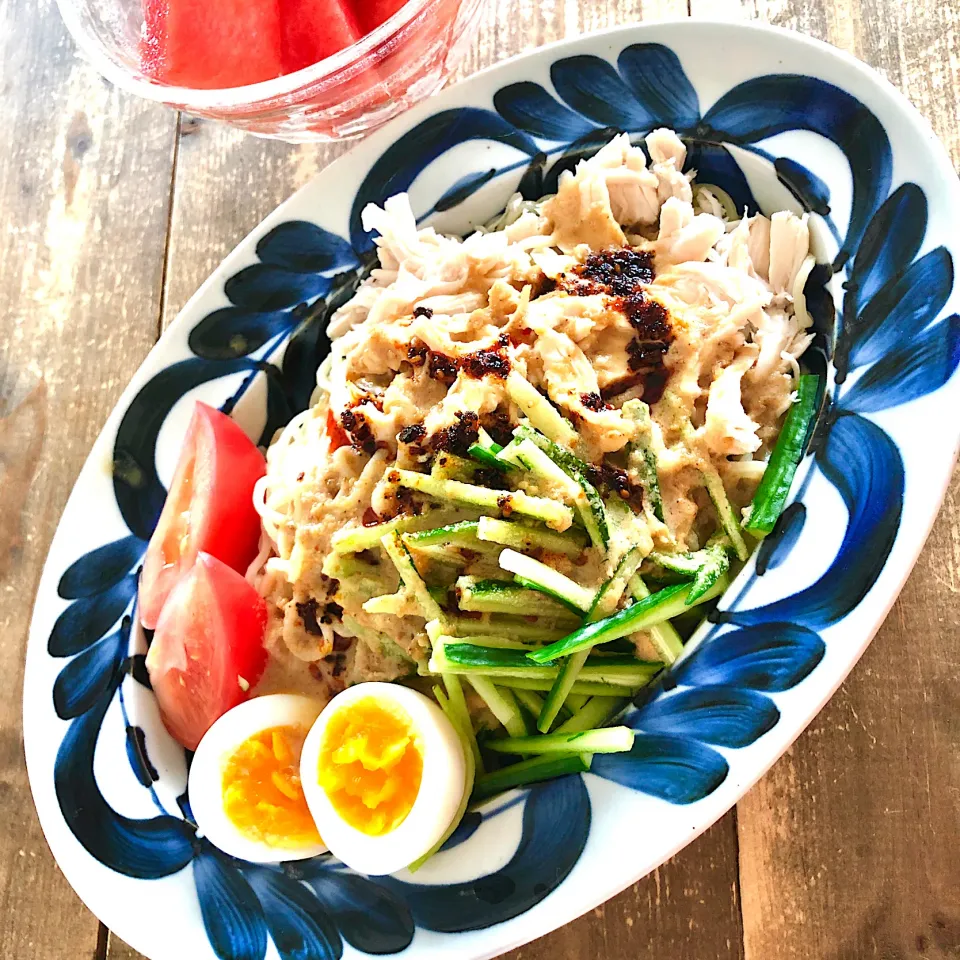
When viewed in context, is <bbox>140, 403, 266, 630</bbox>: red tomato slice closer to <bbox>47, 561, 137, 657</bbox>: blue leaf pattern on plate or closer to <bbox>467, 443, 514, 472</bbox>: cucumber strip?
<bbox>47, 561, 137, 657</bbox>: blue leaf pattern on plate

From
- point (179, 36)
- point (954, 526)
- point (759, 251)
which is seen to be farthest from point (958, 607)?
point (179, 36)

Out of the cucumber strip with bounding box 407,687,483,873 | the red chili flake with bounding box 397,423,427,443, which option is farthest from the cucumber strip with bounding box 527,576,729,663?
the red chili flake with bounding box 397,423,427,443

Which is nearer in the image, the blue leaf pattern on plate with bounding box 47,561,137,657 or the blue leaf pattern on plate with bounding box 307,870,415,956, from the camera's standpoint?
the blue leaf pattern on plate with bounding box 307,870,415,956

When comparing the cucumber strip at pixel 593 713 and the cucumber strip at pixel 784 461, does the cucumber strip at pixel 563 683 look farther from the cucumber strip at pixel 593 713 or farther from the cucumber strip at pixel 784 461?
the cucumber strip at pixel 784 461

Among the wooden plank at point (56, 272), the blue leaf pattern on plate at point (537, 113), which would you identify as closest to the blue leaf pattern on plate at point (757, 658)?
the blue leaf pattern on plate at point (537, 113)

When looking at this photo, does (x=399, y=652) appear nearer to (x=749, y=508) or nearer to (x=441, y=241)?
(x=749, y=508)
